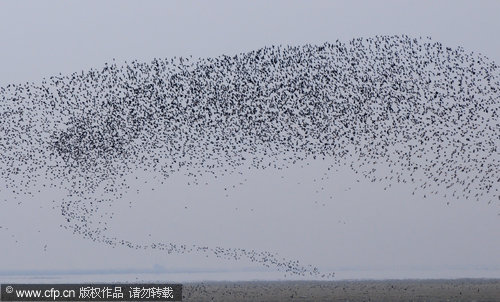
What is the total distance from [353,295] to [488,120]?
87.5 feet

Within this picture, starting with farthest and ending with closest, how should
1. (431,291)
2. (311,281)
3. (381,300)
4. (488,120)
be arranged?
(311,281)
(431,291)
(381,300)
(488,120)

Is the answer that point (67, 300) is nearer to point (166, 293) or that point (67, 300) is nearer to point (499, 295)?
point (166, 293)

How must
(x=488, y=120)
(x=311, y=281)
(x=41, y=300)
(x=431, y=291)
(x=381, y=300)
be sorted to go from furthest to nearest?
(x=311, y=281) → (x=431, y=291) → (x=381, y=300) → (x=488, y=120) → (x=41, y=300)

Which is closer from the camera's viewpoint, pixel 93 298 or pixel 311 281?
pixel 93 298

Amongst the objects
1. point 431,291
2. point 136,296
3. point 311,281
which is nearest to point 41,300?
point 136,296

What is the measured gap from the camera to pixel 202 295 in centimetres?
7325

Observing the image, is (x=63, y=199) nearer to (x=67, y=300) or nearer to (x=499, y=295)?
(x=67, y=300)

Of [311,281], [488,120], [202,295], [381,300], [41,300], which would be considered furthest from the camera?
[311,281]

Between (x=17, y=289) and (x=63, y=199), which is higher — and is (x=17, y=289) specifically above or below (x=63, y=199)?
below

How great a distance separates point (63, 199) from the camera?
5572cm

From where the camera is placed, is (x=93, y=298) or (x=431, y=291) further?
(x=431, y=291)

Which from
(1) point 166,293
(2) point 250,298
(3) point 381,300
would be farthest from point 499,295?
(1) point 166,293

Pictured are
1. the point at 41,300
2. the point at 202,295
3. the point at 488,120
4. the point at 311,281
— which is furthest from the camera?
the point at 311,281

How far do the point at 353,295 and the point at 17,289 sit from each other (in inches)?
1352
